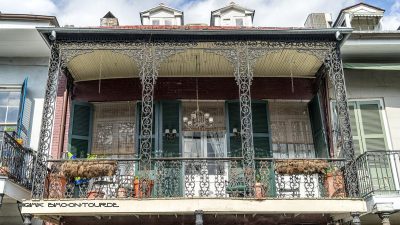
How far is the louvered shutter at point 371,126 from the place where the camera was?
11359 millimetres

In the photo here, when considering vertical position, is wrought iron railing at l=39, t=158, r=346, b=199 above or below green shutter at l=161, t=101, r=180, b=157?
below

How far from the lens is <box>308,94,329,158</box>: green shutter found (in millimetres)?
11186

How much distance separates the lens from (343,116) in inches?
394

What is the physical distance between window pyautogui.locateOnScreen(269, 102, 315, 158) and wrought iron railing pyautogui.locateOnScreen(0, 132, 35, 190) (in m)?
5.97

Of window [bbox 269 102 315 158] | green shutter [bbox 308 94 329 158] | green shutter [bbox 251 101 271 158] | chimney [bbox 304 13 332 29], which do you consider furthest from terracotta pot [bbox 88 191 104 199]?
chimney [bbox 304 13 332 29]

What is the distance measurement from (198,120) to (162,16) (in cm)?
451

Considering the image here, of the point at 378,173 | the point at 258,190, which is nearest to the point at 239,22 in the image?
the point at 378,173

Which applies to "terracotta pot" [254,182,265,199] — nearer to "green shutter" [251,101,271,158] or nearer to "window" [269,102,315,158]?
"green shutter" [251,101,271,158]

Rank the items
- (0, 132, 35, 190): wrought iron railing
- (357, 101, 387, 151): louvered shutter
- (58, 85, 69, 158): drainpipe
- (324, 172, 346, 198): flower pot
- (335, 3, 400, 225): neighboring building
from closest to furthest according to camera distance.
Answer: (0, 132, 35, 190): wrought iron railing, (324, 172, 346, 198): flower pot, (335, 3, 400, 225): neighboring building, (58, 85, 69, 158): drainpipe, (357, 101, 387, 151): louvered shutter

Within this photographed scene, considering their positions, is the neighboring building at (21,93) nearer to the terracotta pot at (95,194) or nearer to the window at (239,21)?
the terracotta pot at (95,194)

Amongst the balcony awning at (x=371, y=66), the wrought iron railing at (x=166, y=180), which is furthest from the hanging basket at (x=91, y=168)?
the balcony awning at (x=371, y=66)

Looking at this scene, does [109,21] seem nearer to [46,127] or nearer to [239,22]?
[239,22]

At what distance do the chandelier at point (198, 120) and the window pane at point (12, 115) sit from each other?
14.0 feet

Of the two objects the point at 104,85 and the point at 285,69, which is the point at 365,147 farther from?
the point at 104,85
